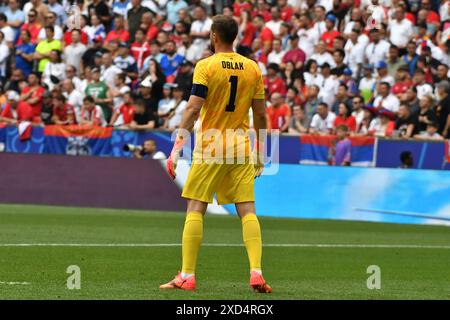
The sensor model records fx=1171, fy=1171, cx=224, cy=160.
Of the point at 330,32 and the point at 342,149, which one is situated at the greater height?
the point at 330,32

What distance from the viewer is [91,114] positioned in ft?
88.2

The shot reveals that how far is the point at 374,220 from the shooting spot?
21.9m

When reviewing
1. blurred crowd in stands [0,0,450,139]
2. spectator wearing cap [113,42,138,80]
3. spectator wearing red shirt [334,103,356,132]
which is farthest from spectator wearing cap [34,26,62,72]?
spectator wearing red shirt [334,103,356,132]

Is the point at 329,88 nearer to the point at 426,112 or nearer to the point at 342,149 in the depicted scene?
the point at 426,112

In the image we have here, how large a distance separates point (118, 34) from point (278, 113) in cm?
644

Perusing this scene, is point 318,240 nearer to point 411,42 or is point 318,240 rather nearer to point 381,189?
point 381,189

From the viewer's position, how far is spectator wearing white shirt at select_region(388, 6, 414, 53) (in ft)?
84.6

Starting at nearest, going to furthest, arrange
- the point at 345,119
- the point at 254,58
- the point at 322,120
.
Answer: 1. the point at 345,119
2. the point at 322,120
3. the point at 254,58

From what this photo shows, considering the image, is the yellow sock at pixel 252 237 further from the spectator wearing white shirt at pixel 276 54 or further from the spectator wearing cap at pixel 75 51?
the spectator wearing cap at pixel 75 51

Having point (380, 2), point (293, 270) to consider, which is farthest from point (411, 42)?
point (293, 270)

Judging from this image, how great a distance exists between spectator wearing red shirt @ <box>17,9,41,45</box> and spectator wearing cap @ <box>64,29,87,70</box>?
58.7 inches

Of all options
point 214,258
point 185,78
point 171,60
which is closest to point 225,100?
point 214,258
